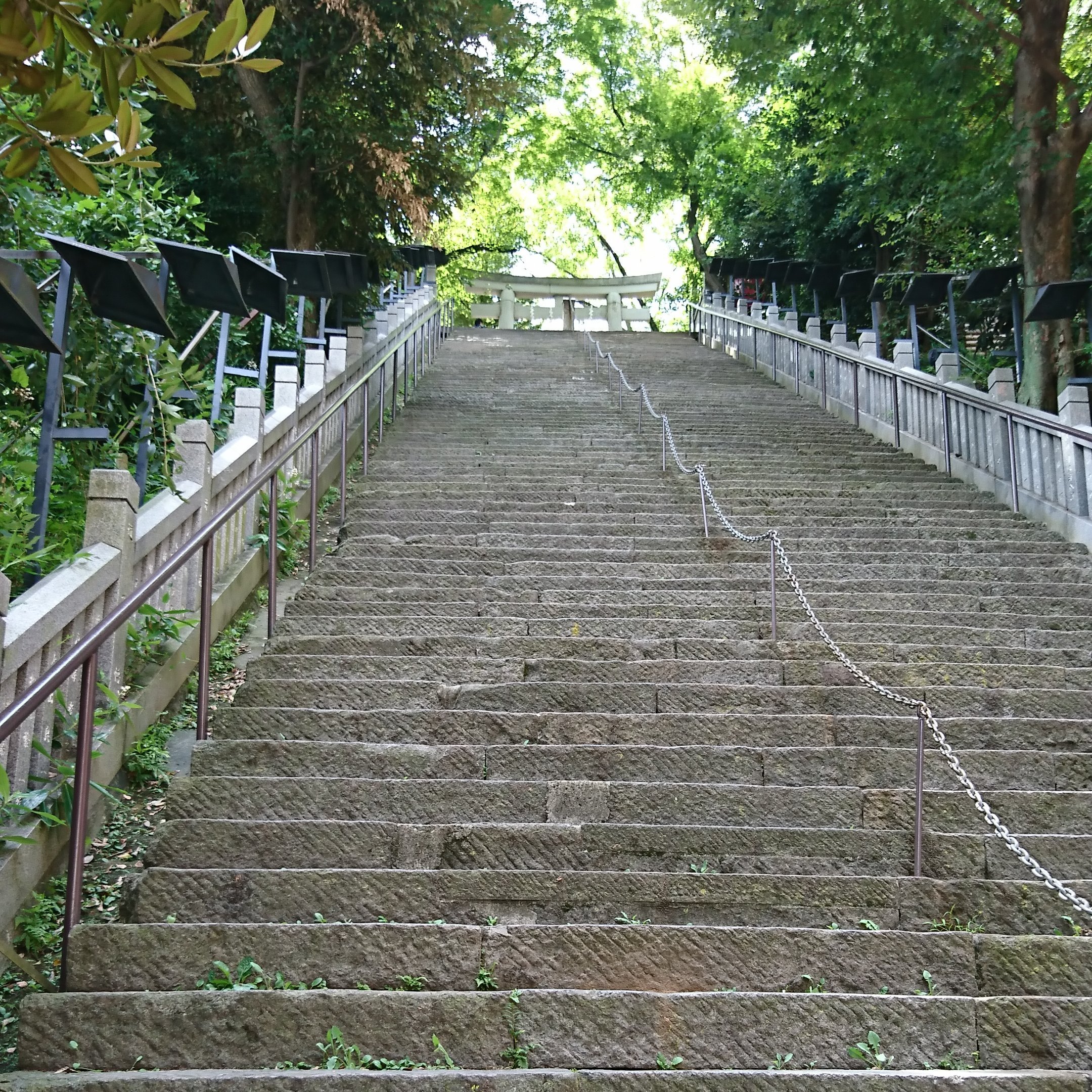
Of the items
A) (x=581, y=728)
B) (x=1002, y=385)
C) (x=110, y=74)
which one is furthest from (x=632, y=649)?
(x=1002, y=385)

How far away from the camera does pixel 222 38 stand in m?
2.58

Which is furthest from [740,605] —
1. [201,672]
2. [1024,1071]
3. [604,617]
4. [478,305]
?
[478,305]

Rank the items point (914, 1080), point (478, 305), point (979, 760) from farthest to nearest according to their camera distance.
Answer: point (478, 305) < point (979, 760) < point (914, 1080)

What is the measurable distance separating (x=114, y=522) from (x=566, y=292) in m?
28.1

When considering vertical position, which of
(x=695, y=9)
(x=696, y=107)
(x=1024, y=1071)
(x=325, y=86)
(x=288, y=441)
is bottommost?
(x=1024, y=1071)

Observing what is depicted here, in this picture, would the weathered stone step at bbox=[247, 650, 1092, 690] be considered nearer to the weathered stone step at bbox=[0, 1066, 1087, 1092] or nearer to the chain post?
the chain post

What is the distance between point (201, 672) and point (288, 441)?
14.9 ft

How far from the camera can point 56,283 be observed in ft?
20.3

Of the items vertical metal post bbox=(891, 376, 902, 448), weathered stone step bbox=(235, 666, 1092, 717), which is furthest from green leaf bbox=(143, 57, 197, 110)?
vertical metal post bbox=(891, 376, 902, 448)

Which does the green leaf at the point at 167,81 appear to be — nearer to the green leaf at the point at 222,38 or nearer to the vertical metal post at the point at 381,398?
the green leaf at the point at 222,38

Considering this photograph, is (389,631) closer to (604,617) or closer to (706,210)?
(604,617)

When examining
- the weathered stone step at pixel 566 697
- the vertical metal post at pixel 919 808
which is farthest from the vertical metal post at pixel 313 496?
the vertical metal post at pixel 919 808

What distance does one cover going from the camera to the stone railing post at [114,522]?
5.09 meters

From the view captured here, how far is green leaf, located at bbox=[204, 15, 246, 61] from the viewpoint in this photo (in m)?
2.57
